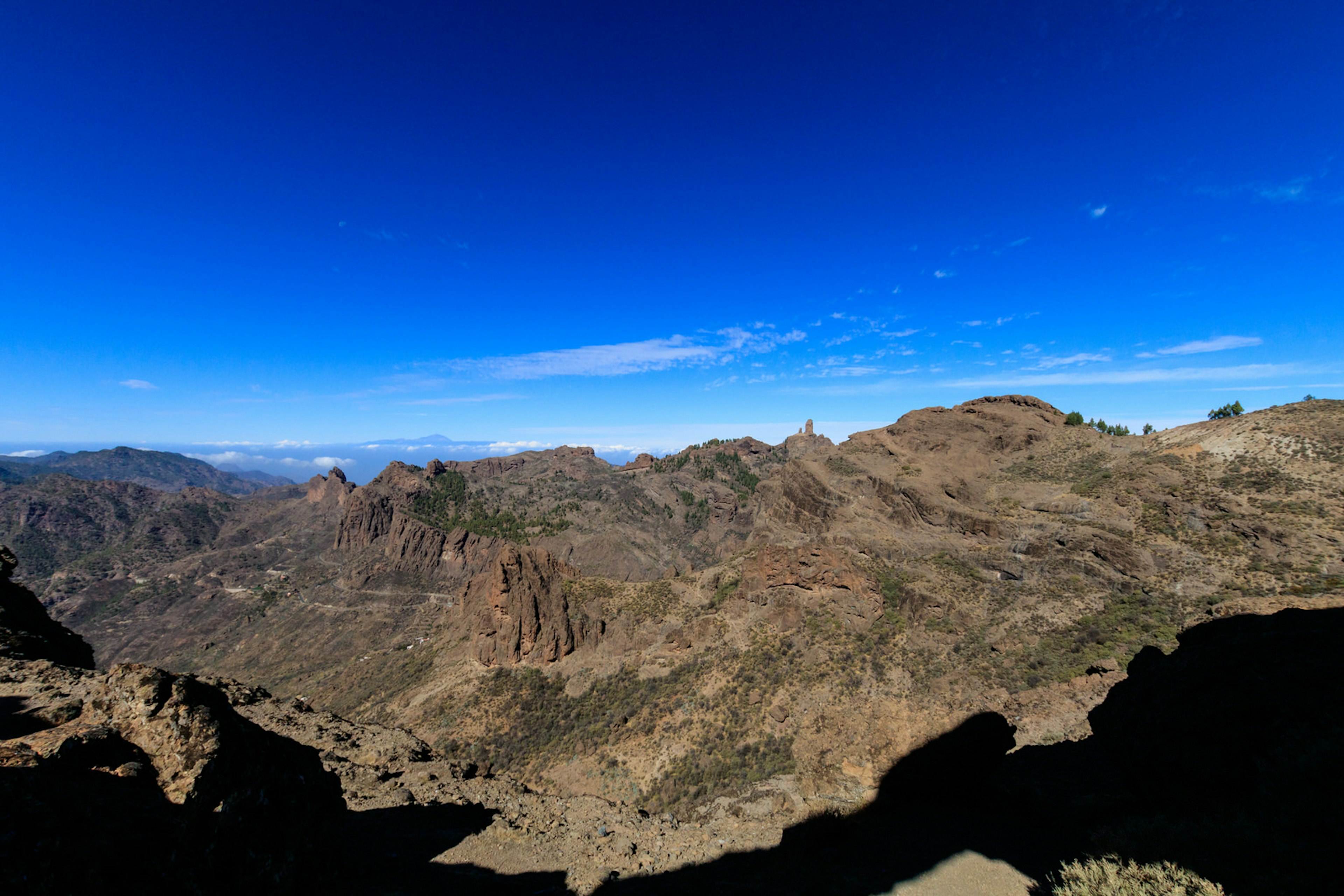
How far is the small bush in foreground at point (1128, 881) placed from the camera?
8.96 m

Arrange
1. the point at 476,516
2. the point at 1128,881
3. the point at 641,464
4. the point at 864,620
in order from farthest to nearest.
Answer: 1. the point at 641,464
2. the point at 476,516
3. the point at 864,620
4. the point at 1128,881

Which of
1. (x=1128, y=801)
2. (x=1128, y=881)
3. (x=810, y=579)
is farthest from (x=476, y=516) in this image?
(x=1128, y=881)

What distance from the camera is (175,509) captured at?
137m

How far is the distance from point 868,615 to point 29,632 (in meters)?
45.9

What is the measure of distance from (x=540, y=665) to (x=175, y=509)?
164 m

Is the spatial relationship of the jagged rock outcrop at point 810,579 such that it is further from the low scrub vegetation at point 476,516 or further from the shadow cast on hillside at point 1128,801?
the low scrub vegetation at point 476,516

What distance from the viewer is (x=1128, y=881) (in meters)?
9.74

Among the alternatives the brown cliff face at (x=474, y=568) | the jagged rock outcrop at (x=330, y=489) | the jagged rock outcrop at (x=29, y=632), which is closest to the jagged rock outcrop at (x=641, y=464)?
the brown cliff face at (x=474, y=568)

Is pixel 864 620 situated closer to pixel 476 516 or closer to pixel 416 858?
pixel 416 858

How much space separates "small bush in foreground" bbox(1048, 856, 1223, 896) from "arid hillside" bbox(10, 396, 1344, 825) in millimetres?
10830

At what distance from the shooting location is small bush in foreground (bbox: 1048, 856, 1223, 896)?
8.96m

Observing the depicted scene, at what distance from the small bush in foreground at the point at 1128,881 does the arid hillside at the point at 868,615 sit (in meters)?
10.8

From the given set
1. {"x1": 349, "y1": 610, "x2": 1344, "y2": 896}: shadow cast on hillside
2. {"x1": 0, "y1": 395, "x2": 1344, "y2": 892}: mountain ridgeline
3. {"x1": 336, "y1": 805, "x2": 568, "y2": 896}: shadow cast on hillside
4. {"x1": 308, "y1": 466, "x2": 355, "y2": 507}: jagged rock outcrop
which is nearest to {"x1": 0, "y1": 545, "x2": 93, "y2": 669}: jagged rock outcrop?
{"x1": 336, "y1": 805, "x2": 568, "y2": 896}: shadow cast on hillside

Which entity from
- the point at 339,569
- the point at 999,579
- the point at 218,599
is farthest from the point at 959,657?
the point at 218,599
